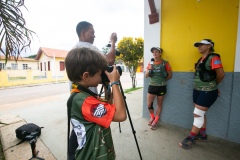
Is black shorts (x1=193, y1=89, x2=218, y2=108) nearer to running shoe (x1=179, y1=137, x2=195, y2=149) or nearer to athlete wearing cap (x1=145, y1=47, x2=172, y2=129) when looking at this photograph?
running shoe (x1=179, y1=137, x2=195, y2=149)

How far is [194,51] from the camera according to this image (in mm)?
2482

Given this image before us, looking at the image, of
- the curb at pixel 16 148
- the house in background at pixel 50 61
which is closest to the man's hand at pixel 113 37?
the curb at pixel 16 148

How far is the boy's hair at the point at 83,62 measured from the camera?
3.15 ft

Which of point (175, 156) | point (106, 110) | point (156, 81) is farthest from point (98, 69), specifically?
point (156, 81)

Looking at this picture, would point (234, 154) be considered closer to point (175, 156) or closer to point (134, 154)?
point (175, 156)

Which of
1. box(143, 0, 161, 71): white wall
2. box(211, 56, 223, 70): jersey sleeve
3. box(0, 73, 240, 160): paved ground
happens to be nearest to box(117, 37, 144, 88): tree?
box(143, 0, 161, 71): white wall

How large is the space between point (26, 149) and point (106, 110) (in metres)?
2.14

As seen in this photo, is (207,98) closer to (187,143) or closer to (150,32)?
(187,143)

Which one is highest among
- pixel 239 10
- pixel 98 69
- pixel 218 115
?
pixel 239 10

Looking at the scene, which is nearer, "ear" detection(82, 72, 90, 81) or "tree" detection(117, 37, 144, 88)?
"ear" detection(82, 72, 90, 81)

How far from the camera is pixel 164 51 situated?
2.85 metres

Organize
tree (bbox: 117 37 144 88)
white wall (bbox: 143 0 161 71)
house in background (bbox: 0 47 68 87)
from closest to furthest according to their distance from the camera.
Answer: white wall (bbox: 143 0 161 71), tree (bbox: 117 37 144 88), house in background (bbox: 0 47 68 87)

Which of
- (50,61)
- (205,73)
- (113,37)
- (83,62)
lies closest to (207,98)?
(205,73)

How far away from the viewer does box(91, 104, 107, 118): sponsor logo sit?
0.93 meters
